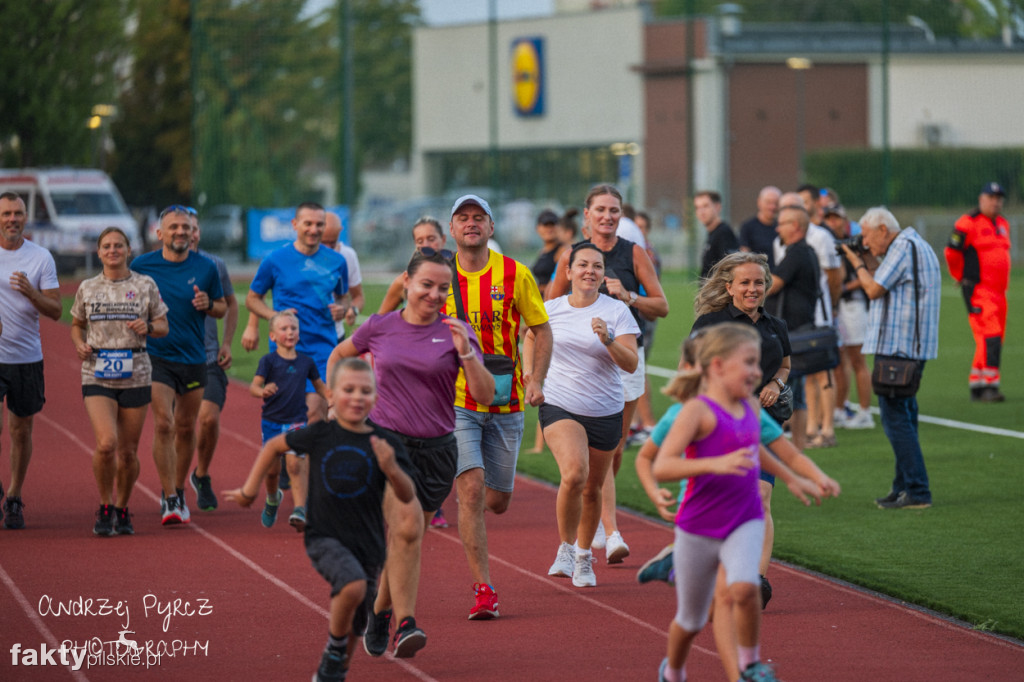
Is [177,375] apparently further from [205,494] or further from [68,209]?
[68,209]

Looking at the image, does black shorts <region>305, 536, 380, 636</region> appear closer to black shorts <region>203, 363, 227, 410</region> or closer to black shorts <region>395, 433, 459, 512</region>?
black shorts <region>395, 433, 459, 512</region>

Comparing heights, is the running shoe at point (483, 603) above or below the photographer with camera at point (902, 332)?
below

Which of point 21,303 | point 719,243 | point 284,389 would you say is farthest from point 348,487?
point 719,243

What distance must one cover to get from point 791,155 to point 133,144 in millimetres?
26918

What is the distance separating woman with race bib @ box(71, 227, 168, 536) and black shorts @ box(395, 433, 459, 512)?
3.23 meters

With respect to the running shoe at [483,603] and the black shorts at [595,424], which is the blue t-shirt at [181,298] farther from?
the running shoe at [483,603]

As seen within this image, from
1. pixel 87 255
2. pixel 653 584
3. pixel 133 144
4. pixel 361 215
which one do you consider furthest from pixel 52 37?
pixel 653 584

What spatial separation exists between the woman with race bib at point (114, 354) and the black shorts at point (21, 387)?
1.92ft

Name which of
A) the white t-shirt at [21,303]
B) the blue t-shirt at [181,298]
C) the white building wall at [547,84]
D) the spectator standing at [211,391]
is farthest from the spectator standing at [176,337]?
the white building wall at [547,84]

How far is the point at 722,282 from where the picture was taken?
713 cm

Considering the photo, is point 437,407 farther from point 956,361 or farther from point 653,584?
point 956,361

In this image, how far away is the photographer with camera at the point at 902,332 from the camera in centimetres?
1010

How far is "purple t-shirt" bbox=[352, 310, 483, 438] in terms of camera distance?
260 inches

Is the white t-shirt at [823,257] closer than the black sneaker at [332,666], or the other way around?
the black sneaker at [332,666]
